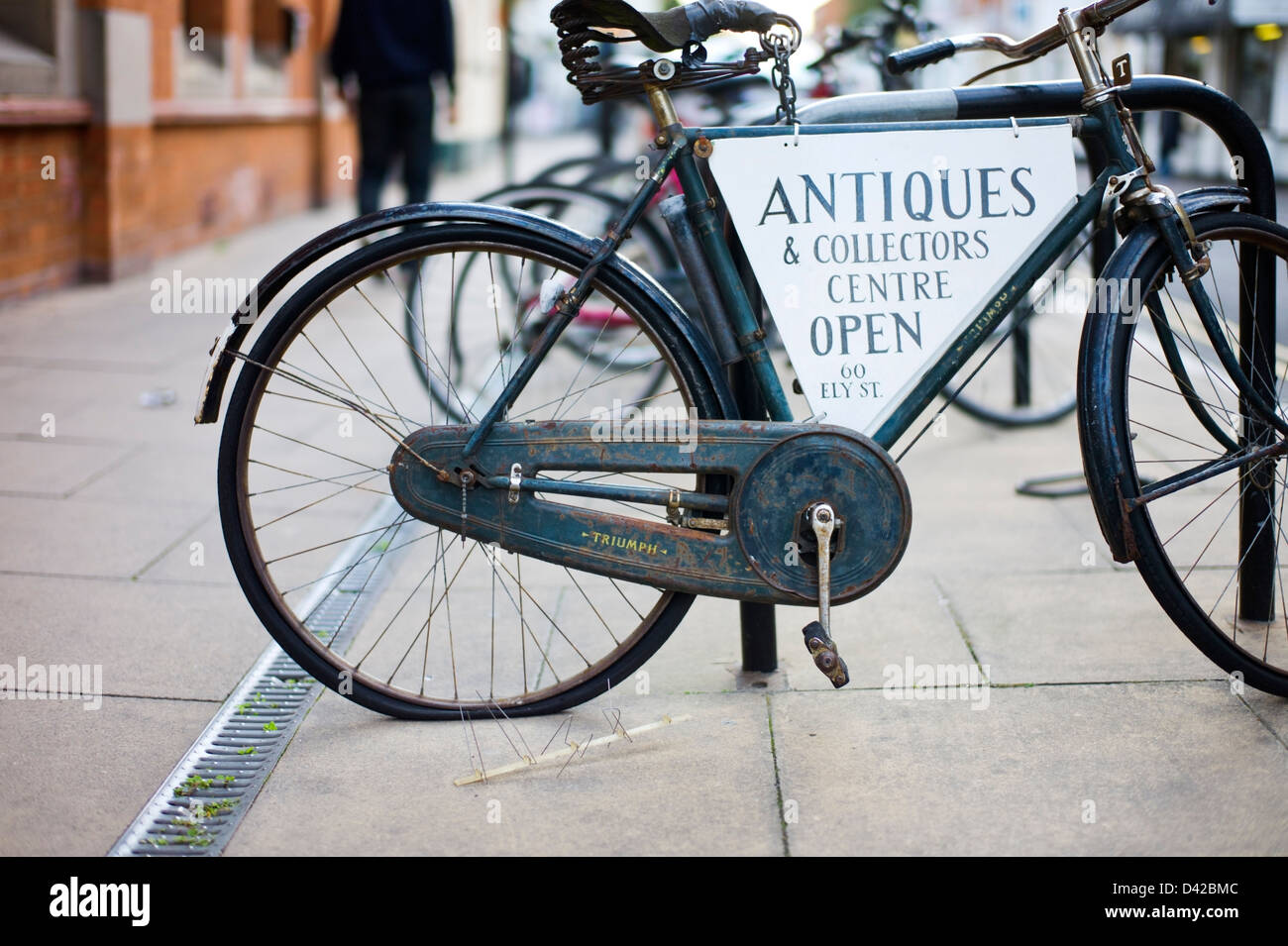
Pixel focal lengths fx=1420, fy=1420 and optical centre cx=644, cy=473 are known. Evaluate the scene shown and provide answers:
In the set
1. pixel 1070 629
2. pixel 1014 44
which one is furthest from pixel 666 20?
pixel 1070 629

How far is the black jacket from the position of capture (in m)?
8.42

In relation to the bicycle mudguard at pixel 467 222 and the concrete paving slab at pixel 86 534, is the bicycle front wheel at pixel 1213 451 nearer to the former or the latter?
the bicycle mudguard at pixel 467 222

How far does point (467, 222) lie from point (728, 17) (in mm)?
638

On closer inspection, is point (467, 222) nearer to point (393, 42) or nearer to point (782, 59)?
point (782, 59)

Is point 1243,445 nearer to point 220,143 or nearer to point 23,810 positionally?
point 23,810

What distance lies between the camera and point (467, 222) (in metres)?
2.75

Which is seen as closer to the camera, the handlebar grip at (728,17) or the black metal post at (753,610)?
the handlebar grip at (728,17)

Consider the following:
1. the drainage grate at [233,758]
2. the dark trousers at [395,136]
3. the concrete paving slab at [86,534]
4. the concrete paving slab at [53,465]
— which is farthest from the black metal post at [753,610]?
the dark trousers at [395,136]

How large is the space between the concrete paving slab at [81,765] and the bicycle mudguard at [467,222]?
75cm

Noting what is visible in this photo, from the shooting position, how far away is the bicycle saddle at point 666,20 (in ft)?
8.63

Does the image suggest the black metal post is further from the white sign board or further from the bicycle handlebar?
the bicycle handlebar

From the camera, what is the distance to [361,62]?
8.46 metres
